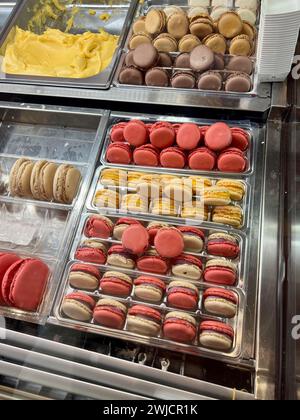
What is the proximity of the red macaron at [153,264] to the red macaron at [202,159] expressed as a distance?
50cm

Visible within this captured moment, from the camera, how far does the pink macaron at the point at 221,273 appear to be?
1514 mm

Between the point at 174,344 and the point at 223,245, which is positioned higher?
the point at 223,245

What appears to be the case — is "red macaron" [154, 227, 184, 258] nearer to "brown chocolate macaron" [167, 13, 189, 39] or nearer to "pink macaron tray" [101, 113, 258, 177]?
"pink macaron tray" [101, 113, 258, 177]

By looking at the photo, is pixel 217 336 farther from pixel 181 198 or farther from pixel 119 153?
pixel 119 153

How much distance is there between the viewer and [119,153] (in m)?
1.93

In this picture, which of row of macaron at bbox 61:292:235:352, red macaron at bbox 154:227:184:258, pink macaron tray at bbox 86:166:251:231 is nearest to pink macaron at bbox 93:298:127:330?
row of macaron at bbox 61:292:235:352

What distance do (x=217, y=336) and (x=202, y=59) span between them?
1.41m

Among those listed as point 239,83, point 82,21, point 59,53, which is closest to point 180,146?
point 239,83

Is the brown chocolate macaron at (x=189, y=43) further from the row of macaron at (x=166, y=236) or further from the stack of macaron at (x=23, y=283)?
the stack of macaron at (x=23, y=283)

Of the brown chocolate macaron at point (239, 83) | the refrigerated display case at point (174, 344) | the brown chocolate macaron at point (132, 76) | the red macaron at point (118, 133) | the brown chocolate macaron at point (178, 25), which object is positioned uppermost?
the brown chocolate macaron at point (178, 25)

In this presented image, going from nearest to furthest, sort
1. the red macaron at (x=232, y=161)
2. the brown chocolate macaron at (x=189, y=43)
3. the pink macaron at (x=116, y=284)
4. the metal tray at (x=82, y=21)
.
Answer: the pink macaron at (x=116, y=284), the red macaron at (x=232, y=161), the brown chocolate macaron at (x=189, y=43), the metal tray at (x=82, y=21)

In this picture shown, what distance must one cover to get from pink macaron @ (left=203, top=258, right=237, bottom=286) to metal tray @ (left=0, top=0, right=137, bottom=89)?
4.31 feet

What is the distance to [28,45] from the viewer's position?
2.49 meters

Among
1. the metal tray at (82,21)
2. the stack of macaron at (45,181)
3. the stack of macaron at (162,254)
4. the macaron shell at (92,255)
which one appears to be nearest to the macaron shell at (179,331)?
the stack of macaron at (162,254)
